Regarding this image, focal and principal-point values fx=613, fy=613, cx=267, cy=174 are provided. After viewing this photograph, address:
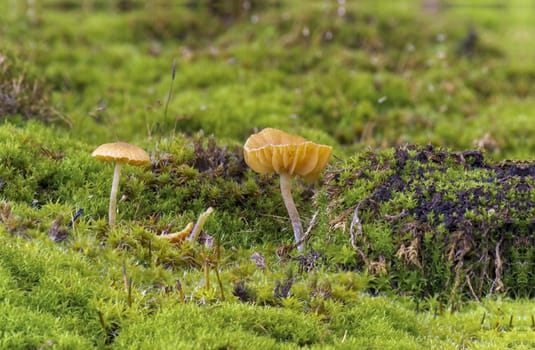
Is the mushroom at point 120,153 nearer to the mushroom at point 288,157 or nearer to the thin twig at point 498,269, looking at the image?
the mushroom at point 288,157

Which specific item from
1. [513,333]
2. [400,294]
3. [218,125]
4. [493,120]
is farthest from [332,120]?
[513,333]

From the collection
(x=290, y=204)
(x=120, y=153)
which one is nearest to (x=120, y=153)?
(x=120, y=153)

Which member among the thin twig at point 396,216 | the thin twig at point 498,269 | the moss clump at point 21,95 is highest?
the moss clump at point 21,95

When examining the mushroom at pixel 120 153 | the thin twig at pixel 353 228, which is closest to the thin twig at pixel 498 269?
the thin twig at pixel 353 228

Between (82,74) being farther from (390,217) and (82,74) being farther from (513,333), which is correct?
(513,333)

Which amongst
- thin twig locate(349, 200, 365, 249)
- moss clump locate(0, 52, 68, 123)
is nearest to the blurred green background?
moss clump locate(0, 52, 68, 123)
